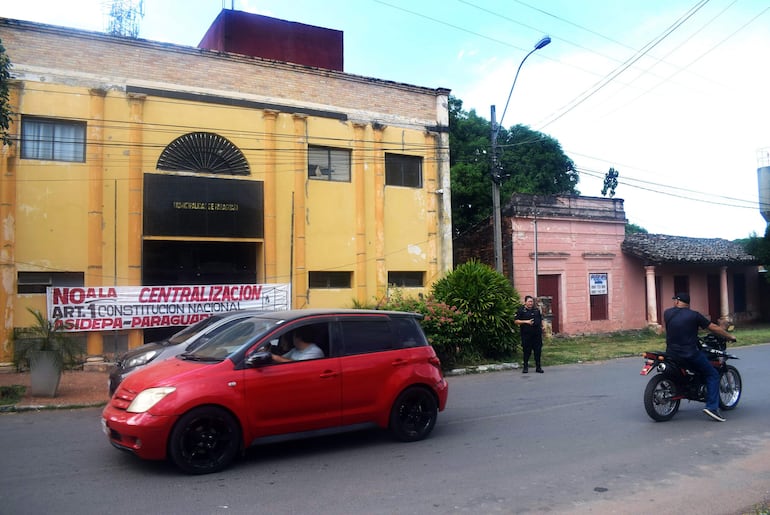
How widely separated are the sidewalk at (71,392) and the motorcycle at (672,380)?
8.71 m

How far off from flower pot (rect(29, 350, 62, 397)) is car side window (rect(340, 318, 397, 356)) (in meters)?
6.42

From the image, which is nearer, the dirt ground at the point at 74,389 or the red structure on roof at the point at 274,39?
the dirt ground at the point at 74,389

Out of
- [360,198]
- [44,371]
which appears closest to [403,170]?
[360,198]

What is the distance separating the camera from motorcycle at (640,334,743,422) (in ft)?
26.6

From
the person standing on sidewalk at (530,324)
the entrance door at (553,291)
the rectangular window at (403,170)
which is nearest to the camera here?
the person standing on sidewalk at (530,324)

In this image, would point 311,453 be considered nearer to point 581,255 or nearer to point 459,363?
point 459,363

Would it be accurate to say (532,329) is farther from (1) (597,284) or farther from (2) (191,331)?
(1) (597,284)

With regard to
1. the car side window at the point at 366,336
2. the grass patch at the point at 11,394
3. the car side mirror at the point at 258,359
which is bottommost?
the grass patch at the point at 11,394

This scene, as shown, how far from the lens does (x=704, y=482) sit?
5754 mm

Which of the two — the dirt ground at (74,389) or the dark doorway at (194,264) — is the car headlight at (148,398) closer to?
the dirt ground at (74,389)

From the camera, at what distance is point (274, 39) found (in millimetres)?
20719

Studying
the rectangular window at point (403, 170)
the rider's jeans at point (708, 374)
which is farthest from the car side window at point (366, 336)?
the rectangular window at point (403, 170)

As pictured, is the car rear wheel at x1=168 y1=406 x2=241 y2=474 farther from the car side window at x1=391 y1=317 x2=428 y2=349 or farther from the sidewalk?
the sidewalk

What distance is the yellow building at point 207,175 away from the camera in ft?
48.6
